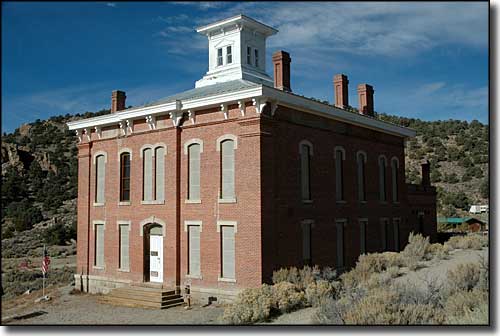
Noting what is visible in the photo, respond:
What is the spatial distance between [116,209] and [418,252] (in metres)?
12.4

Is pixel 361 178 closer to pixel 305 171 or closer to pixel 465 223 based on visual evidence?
pixel 305 171

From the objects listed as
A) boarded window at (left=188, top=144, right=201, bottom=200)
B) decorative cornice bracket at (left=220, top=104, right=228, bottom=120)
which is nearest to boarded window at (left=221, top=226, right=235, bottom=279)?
boarded window at (left=188, top=144, right=201, bottom=200)

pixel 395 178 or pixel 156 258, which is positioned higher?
pixel 395 178

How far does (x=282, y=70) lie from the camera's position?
66.4ft

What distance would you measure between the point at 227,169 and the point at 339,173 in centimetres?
541

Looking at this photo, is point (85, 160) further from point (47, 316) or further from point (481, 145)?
point (481, 145)

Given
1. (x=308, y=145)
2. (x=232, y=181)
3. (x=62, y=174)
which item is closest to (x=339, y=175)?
(x=308, y=145)

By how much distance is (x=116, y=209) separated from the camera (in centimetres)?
2161

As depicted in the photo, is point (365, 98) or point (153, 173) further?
point (365, 98)

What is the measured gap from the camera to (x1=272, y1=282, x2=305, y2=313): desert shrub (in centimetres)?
1521

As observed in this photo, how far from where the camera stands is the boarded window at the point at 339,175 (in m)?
21.3

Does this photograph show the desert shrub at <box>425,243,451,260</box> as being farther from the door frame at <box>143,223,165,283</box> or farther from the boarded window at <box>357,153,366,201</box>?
the door frame at <box>143,223,165,283</box>

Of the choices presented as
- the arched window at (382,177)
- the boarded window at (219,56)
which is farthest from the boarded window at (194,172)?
the arched window at (382,177)

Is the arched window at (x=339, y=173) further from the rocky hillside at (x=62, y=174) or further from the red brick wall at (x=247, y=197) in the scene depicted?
the rocky hillside at (x=62, y=174)
